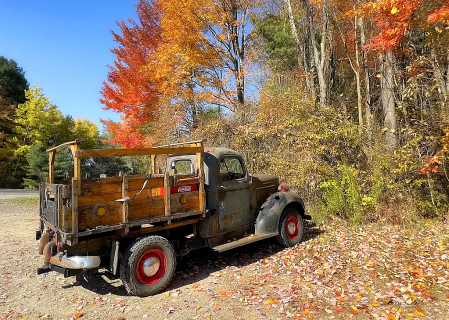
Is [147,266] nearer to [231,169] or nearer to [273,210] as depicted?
[231,169]

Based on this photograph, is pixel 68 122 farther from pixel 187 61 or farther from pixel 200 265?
pixel 200 265

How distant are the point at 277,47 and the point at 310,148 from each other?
1051 centimetres

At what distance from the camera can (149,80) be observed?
1508 cm

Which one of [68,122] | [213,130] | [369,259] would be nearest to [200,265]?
[369,259]

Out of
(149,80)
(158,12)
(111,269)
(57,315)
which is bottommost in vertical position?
(57,315)

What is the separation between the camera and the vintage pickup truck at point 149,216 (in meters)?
3.94

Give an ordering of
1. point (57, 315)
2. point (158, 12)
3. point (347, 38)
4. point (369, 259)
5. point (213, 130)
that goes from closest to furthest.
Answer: point (57, 315)
point (369, 259)
point (213, 130)
point (347, 38)
point (158, 12)

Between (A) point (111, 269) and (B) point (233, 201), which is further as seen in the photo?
(B) point (233, 201)

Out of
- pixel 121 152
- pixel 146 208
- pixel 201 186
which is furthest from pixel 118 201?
pixel 201 186

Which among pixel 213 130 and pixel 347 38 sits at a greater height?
pixel 347 38

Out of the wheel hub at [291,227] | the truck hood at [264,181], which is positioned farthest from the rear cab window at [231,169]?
the wheel hub at [291,227]

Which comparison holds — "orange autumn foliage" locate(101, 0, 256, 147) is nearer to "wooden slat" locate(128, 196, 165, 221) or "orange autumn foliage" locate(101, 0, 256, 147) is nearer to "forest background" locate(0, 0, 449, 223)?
"forest background" locate(0, 0, 449, 223)

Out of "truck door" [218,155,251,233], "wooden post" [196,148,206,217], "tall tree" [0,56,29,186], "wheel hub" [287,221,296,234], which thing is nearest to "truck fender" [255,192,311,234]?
"truck door" [218,155,251,233]

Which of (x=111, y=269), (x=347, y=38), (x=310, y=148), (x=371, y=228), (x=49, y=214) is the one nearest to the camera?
(x=111, y=269)
